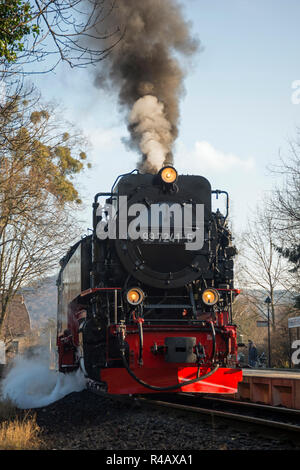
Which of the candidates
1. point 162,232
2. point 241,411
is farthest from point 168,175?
point 241,411

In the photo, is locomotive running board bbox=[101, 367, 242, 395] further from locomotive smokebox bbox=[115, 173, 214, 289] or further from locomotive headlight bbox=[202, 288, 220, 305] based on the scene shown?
locomotive smokebox bbox=[115, 173, 214, 289]

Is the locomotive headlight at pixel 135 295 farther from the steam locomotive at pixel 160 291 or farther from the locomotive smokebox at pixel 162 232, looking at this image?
the locomotive smokebox at pixel 162 232

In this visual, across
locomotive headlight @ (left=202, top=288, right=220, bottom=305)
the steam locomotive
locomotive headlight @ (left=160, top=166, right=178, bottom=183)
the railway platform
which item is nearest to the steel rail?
the steam locomotive

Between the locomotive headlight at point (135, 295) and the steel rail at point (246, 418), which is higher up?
the locomotive headlight at point (135, 295)

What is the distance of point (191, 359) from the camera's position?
394 inches

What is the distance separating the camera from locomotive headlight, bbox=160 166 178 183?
11.1m

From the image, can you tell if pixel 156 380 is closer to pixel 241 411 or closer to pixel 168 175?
pixel 241 411

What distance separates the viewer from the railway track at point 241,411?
7.88 meters

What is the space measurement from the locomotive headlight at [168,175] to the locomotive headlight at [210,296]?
85.2 inches

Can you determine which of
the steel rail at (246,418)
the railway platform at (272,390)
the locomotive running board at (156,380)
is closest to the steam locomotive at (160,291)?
the locomotive running board at (156,380)

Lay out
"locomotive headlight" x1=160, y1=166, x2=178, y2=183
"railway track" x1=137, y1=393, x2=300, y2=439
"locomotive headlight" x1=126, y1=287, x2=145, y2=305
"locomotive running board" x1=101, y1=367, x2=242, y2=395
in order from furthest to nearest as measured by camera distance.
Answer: "locomotive headlight" x1=160, y1=166, x2=178, y2=183, "locomotive headlight" x1=126, y1=287, x2=145, y2=305, "locomotive running board" x1=101, y1=367, x2=242, y2=395, "railway track" x1=137, y1=393, x2=300, y2=439

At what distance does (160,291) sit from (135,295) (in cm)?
90

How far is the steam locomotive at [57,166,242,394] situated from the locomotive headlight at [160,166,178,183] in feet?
0.06
